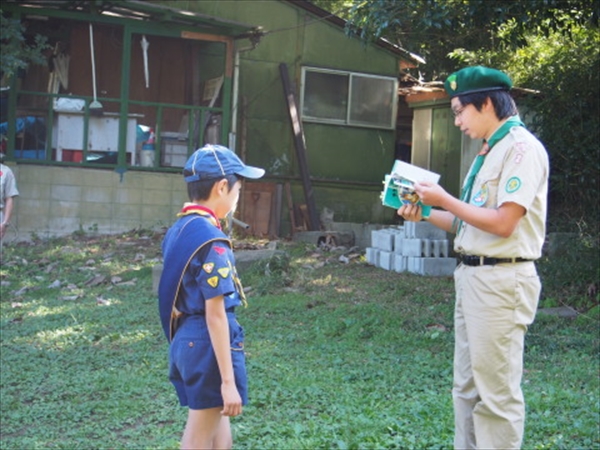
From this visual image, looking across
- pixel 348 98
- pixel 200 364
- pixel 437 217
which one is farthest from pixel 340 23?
pixel 200 364

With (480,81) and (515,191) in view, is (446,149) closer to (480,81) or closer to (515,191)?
(480,81)

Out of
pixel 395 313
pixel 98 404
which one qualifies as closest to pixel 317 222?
pixel 395 313

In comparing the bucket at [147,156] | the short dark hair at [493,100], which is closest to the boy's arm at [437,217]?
the short dark hair at [493,100]

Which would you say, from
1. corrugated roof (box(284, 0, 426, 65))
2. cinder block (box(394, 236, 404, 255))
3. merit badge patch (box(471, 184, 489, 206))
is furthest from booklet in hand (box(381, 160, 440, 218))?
corrugated roof (box(284, 0, 426, 65))

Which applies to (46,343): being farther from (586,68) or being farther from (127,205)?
(586,68)

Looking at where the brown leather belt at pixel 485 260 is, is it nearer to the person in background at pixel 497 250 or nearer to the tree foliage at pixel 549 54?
the person in background at pixel 497 250

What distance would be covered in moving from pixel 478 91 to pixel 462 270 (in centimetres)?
81

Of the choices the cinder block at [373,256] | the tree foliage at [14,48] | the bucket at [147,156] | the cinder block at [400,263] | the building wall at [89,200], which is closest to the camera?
the cinder block at [400,263]

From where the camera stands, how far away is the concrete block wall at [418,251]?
11656 millimetres

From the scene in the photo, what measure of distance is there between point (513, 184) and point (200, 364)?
1559 mm

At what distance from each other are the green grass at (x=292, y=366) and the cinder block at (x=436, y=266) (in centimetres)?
49

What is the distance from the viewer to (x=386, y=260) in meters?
12.2

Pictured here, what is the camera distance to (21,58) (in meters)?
13.7

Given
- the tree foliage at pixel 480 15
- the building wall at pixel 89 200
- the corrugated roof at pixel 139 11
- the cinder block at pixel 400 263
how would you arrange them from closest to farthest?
the tree foliage at pixel 480 15 < the cinder block at pixel 400 263 < the corrugated roof at pixel 139 11 < the building wall at pixel 89 200
